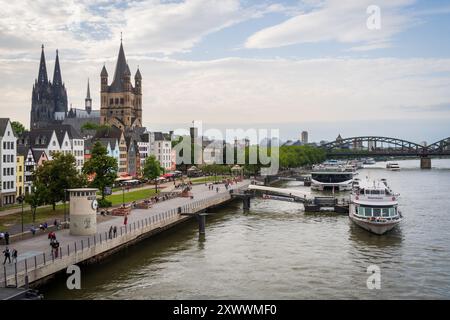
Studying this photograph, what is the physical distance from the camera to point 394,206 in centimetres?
5994

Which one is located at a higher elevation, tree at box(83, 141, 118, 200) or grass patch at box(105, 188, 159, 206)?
tree at box(83, 141, 118, 200)

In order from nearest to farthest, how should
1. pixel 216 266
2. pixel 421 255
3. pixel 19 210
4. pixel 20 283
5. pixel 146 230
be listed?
pixel 20 283, pixel 216 266, pixel 421 255, pixel 146 230, pixel 19 210

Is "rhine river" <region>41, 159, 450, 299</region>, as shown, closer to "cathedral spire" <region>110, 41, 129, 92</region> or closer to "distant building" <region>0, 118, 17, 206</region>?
"distant building" <region>0, 118, 17, 206</region>

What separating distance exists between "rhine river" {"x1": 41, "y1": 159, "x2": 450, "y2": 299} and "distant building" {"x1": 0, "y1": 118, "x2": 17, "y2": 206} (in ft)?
81.1

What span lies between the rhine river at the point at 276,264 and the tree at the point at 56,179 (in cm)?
1175

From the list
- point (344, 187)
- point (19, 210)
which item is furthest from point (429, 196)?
point (19, 210)

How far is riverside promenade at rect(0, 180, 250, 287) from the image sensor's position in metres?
32.2

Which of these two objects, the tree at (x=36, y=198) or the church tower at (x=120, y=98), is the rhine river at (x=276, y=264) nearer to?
the tree at (x=36, y=198)

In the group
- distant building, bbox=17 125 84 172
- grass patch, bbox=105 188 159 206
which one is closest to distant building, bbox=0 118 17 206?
grass patch, bbox=105 188 159 206

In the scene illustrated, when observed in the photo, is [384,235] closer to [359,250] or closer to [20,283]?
[359,250]

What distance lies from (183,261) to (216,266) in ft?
12.0

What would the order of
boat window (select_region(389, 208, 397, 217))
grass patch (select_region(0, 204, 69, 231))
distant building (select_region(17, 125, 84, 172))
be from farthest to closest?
1. distant building (select_region(17, 125, 84, 172))
2. boat window (select_region(389, 208, 397, 217))
3. grass patch (select_region(0, 204, 69, 231))

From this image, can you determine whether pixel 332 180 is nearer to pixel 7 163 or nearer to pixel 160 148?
pixel 160 148

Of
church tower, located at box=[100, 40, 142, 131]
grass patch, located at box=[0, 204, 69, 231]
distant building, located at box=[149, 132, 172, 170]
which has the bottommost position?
grass patch, located at box=[0, 204, 69, 231]
